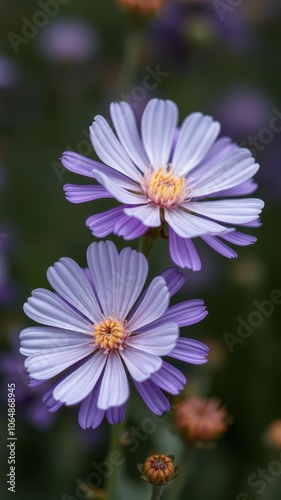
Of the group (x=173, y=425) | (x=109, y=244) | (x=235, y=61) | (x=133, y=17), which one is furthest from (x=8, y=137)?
(x=109, y=244)

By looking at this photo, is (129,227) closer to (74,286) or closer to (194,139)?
(74,286)

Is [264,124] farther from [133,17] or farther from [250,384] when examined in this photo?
[250,384]

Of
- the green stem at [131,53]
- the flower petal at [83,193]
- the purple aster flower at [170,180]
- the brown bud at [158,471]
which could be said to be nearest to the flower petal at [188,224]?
the purple aster flower at [170,180]

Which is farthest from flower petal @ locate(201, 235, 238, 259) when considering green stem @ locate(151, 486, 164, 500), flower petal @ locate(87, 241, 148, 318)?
green stem @ locate(151, 486, 164, 500)

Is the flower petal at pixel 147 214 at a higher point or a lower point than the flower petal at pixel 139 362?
higher

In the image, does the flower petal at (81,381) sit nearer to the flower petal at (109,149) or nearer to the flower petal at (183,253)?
the flower petal at (183,253)
